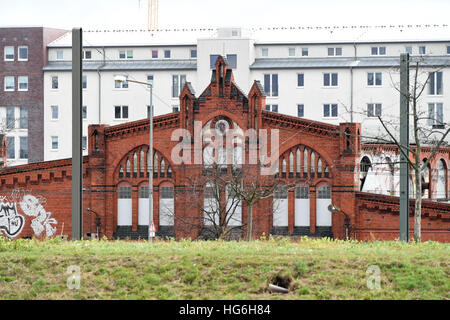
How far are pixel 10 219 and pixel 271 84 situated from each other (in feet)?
111

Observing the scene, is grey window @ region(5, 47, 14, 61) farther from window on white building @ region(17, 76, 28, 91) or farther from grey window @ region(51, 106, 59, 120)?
grey window @ region(51, 106, 59, 120)

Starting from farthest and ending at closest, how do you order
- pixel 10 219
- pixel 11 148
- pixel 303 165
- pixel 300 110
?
pixel 11 148 → pixel 300 110 → pixel 10 219 → pixel 303 165

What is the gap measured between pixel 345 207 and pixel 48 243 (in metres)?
24.0

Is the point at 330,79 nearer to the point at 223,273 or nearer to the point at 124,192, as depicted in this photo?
the point at 124,192

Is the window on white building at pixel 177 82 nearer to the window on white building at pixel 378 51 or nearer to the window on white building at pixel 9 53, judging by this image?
the window on white building at pixel 9 53

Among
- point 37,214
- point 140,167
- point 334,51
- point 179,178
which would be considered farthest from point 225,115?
point 334,51

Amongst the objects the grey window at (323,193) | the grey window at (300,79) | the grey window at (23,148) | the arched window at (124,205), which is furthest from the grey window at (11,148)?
the grey window at (323,193)

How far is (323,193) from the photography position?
4244 centimetres

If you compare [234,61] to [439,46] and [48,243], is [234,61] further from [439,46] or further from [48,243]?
[48,243]

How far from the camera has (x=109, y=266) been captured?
53.1 feet

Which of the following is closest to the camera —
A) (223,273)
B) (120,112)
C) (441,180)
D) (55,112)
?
(223,273)

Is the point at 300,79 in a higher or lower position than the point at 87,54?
lower

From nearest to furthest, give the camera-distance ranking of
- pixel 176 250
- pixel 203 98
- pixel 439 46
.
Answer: pixel 176 250 < pixel 203 98 < pixel 439 46
